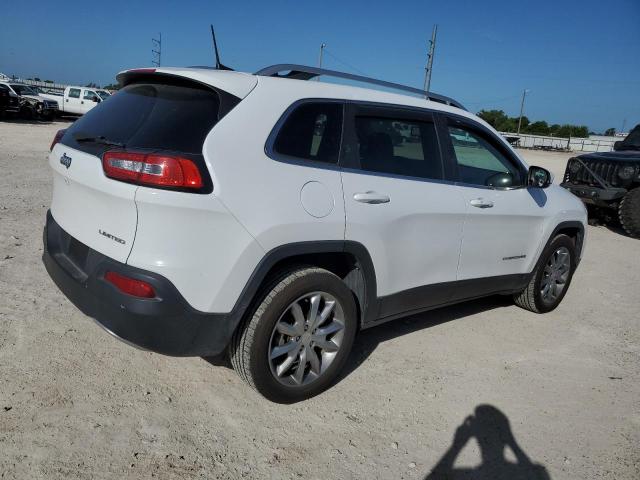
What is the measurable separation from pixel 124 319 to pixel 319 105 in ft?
5.18

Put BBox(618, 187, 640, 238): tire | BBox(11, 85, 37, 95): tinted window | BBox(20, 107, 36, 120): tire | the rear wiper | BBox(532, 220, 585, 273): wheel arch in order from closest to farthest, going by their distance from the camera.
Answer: the rear wiper
BBox(532, 220, 585, 273): wheel arch
BBox(618, 187, 640, 238): tire
BBox(20, 107, 36, 120): tire
BBox(11, 85, 37, 95): tinted window

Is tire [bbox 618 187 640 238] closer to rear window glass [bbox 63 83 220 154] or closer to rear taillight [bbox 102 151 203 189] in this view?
rear window glass [bbox 63 83 220 154]

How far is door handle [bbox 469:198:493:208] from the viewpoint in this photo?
383 cm

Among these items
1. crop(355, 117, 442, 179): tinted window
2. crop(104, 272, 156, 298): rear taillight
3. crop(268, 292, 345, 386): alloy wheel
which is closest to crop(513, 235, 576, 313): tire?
crop(355, 117, 442, 179): tinted window

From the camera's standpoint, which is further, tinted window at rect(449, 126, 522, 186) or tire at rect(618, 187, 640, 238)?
tire at rect(618, 187, 640, 238)

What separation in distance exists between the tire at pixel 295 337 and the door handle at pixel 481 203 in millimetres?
1290

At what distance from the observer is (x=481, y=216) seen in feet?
12.8

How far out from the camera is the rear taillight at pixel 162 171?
241cm

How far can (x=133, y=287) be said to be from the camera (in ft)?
8.10

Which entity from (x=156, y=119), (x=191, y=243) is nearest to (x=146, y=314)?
(x=191, y=243)

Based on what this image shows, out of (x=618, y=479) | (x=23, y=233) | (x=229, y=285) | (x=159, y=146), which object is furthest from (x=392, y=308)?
(x=23, y=233)

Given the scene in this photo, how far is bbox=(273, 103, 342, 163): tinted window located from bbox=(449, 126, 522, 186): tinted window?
3.69 feet

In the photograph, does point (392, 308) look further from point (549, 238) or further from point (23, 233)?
point (23, 233)

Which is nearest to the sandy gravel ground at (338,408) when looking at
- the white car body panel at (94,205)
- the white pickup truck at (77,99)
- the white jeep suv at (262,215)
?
the white jeep suv at (262,215)
